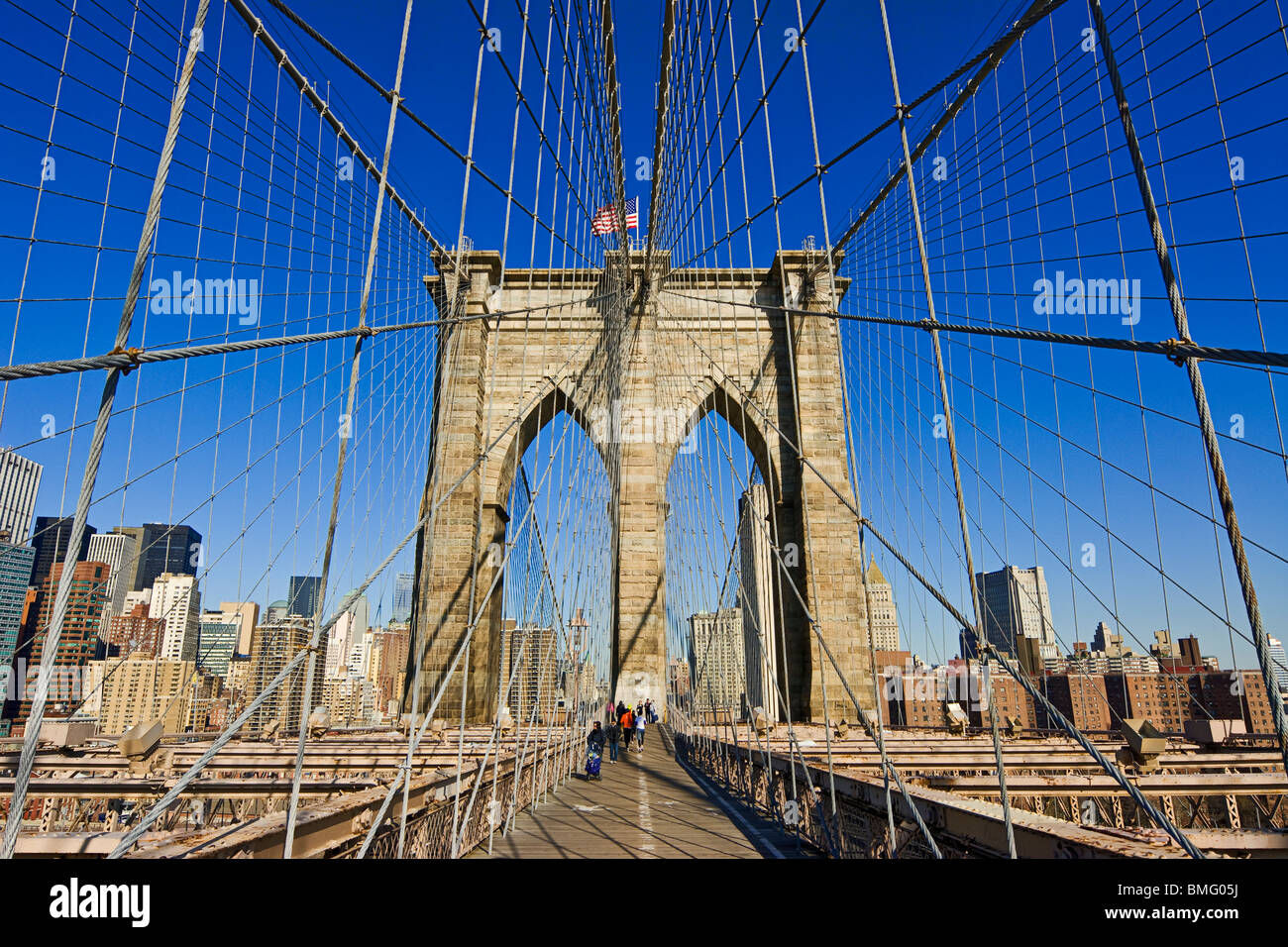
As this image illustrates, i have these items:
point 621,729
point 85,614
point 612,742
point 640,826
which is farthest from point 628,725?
point 85,614

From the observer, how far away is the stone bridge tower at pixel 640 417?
44.5ft

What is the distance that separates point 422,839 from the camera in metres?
3.79

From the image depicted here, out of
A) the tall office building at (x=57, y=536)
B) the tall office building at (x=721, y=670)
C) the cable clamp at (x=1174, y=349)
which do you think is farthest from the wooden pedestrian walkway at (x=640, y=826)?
the cable clamp at (x=1174, y=349)

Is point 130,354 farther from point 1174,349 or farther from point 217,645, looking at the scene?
point 217,645

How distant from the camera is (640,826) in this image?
518 cm

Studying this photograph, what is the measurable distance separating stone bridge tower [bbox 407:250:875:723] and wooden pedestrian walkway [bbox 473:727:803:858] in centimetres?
588

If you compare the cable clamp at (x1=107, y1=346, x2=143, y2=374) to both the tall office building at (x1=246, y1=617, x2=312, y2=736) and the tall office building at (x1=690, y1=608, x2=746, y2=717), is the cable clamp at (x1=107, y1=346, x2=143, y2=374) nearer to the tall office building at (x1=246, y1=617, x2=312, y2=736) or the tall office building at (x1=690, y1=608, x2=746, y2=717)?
the tall office building at (x1=246, y1=617, x2=312, y2=736)

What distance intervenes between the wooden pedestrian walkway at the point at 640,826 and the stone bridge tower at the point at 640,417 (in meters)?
5.88

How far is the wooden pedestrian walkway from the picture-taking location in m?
4.29

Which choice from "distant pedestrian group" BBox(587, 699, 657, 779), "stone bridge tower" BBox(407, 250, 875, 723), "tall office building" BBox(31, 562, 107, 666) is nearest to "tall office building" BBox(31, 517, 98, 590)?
"tall office building" BBox(31, 562, 107, 666)

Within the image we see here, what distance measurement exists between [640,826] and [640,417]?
11.4m
